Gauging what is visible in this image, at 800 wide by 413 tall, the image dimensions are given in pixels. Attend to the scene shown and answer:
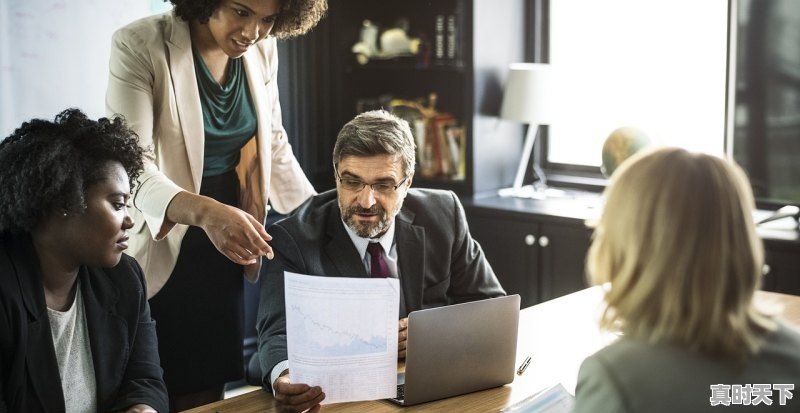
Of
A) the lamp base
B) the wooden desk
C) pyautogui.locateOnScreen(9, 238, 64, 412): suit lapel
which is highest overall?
pyautogui.locateOnScreen(9, 238, 64, 412): suit lapel

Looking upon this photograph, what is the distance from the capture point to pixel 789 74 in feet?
11.5

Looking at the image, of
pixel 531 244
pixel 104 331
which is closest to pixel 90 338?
pixel 104 331

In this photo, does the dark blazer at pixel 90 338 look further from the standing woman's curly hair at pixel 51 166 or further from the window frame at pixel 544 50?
the window frame at pixel 544 50

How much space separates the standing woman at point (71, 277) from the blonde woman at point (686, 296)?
3.52 feet

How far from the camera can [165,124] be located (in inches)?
96.0

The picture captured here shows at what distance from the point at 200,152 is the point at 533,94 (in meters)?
1.93

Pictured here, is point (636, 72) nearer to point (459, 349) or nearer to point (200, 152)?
point (200, 152)

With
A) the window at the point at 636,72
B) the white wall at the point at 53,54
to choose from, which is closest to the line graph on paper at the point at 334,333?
the white wall at the point at 53,54

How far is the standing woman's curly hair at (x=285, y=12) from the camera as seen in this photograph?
240 centimetres

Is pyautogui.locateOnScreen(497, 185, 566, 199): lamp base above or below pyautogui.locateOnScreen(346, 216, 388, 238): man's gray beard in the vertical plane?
below

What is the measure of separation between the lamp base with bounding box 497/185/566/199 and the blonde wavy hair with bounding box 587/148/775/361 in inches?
118

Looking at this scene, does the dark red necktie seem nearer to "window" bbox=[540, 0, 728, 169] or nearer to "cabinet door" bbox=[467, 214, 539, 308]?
"cabinet door" bbox=[467, 214, 539, 308]

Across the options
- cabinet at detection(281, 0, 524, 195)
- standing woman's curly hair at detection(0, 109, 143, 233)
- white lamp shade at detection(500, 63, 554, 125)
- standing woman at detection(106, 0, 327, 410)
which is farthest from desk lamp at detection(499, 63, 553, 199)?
standing woman's curly hair at detection(0, 109, 143, 233)

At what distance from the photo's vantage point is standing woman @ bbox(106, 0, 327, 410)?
7.75 feet
